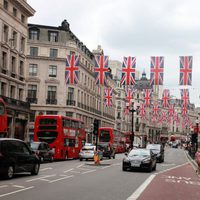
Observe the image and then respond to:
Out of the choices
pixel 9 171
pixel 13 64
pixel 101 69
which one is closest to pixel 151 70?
pixel 101 69

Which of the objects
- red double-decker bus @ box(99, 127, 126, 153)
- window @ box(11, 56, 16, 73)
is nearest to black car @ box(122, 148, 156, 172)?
window @ box(11, 56, 16, 73)

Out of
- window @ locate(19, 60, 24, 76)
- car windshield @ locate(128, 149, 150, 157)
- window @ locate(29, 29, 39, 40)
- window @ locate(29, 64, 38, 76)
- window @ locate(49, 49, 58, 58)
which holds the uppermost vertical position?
window @ locate(29, 29, 39, 40)

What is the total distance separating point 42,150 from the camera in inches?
1329

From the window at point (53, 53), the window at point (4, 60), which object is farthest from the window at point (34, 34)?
the window at point (4, 60)

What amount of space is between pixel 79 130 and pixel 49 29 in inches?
1234

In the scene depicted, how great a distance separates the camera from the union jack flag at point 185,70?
32.4m

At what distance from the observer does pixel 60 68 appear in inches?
2840

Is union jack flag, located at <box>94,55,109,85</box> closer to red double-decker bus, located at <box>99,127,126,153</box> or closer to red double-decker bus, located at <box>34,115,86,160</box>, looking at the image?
red double-decker bus, located at <box>34,115,86,160</box>

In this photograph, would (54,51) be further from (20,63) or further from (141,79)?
(141,79)

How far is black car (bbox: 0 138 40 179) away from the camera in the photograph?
687 inches

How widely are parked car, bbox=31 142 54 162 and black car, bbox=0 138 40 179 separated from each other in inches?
480

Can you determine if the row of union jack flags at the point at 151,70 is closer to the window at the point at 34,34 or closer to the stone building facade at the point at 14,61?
the stone building facade at the point at 14,61

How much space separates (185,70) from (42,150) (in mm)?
12241

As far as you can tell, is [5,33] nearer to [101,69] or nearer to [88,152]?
[101,69]
